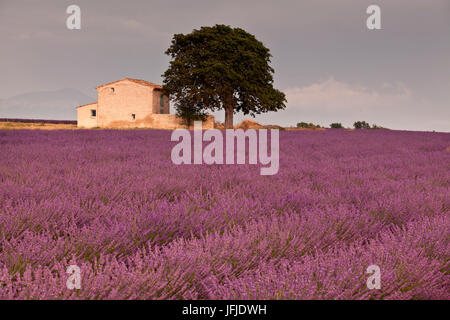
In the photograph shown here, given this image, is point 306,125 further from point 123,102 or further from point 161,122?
point 123,102

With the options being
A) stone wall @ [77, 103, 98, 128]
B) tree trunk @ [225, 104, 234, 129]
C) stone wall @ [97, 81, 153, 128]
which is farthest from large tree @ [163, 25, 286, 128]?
stone wall @ [77, 103, 98, 128]

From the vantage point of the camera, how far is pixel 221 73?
24891 millimetres

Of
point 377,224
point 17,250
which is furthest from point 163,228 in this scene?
point 377,224

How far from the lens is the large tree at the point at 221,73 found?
82.6 feet

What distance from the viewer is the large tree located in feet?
82.6

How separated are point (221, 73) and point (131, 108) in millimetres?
11655

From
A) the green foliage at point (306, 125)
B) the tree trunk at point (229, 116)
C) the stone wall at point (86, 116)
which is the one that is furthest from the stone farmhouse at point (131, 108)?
the green foliage at point (306, 125)

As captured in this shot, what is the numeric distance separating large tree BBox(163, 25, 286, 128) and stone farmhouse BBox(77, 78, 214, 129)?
152 inches

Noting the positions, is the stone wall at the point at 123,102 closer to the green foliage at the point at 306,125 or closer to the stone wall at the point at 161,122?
the stone wall at the point at 161,122

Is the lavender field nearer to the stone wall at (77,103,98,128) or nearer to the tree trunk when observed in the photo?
the tree trunk

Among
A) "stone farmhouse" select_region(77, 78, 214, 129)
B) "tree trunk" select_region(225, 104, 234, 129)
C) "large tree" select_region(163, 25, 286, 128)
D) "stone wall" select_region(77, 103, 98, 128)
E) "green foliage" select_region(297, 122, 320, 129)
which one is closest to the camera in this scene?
"large tree" select_region(163, 25, 286, 128)

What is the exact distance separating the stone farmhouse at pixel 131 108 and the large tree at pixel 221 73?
3.85 m

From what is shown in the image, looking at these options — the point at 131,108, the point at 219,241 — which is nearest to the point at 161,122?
the point at 131,108
